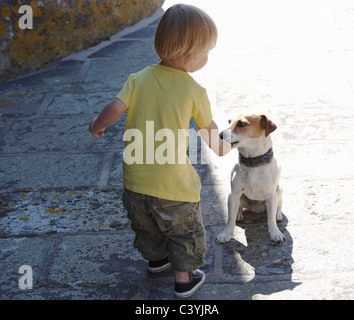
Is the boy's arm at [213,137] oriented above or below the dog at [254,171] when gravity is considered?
above

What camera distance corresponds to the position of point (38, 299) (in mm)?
2711

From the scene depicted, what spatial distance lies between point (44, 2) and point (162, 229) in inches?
148

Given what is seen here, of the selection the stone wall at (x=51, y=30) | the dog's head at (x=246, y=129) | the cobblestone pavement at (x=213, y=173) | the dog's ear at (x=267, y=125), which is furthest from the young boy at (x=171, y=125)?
the stone wall at (x=51, y=30)

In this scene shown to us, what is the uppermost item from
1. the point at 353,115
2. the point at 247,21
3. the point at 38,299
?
the point at 247,21

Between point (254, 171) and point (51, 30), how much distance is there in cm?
356

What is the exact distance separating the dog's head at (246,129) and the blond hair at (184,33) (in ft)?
1.78

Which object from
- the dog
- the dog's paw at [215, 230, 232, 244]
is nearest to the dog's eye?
the dog

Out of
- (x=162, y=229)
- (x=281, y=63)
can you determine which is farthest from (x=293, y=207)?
(x=281, y=63)

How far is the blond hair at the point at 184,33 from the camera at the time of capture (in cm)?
233

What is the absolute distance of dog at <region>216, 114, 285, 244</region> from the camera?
2803mm

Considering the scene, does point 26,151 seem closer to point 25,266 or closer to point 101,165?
point 101,165

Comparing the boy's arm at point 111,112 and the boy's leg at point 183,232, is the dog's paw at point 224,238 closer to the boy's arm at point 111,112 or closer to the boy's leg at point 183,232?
the boy's leg at point 183,232
